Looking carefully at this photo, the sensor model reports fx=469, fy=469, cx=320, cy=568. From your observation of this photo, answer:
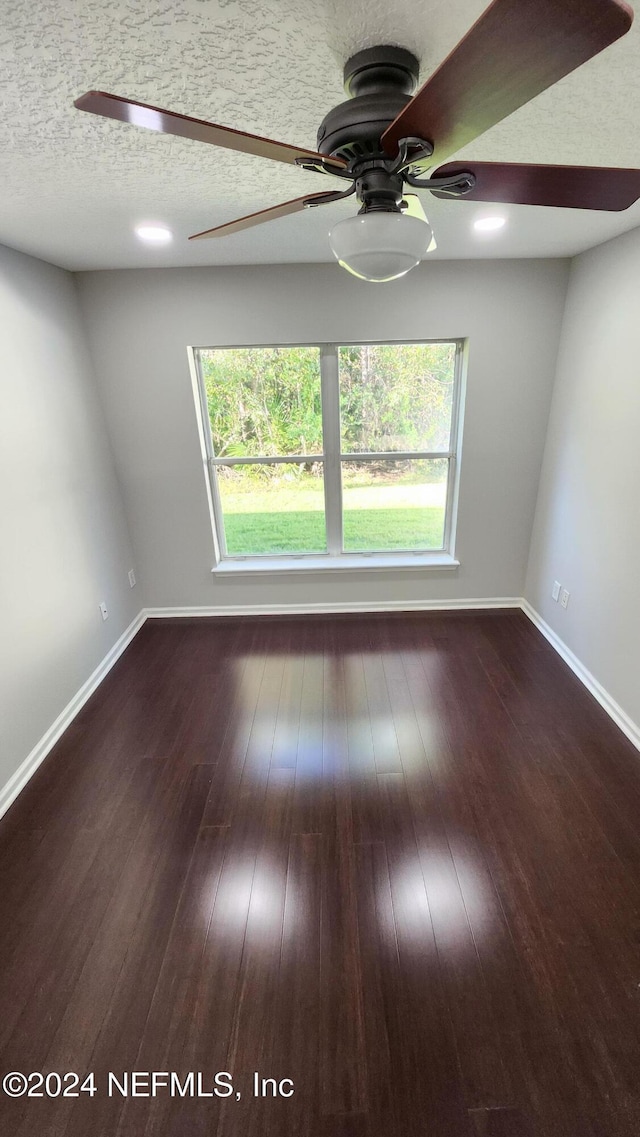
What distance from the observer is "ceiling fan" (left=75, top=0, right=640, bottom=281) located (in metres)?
0.62

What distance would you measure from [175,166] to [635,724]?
118 inches

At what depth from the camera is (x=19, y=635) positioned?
2.24 m

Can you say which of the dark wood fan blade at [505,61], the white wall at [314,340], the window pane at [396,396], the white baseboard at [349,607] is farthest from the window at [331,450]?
the dark wood fan blade at [505,61]

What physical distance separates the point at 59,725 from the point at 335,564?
2027 mm

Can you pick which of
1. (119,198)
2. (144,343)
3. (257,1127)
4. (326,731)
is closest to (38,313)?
(144,343)

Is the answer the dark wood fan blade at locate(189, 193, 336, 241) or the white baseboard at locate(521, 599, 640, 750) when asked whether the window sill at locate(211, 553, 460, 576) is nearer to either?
the white baseboard at locate(521, 599, 640, 750)

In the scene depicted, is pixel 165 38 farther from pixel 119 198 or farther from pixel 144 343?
pixel 144 343

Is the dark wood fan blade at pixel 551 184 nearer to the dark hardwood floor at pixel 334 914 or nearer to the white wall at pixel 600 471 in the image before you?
the white wall at pixel 600 471

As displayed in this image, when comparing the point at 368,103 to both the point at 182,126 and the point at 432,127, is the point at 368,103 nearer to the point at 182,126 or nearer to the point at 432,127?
the point at 432,127

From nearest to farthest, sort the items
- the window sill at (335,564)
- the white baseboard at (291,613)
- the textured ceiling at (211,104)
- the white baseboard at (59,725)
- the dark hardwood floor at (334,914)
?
the textured ceiling at (211,104), the dark hardwood floor at (334,914), the white baseboard at (59,725), the white baseboard at (291,613), the window sill at (335,564)

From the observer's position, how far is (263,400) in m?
3.21

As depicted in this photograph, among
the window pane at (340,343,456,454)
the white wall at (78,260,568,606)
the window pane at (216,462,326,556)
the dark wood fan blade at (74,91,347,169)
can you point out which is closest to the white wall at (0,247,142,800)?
the white wall at (78,260,568,606)

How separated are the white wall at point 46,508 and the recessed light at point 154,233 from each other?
69 cm

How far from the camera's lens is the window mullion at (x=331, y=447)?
10.2 ft
